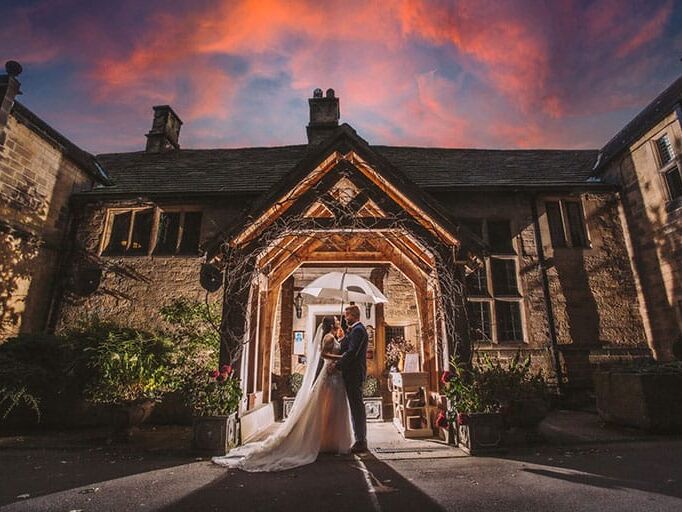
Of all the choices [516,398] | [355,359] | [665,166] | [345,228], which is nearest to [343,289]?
[345,228]

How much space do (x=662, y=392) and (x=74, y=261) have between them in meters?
14.0

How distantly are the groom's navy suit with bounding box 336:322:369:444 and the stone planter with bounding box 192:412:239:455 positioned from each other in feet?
6.31

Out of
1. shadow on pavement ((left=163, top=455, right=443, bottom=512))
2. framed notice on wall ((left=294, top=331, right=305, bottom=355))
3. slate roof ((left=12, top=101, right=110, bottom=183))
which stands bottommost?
shadow on pavement ((left=163, top=455, right=443, bottom=512))

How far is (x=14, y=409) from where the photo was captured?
22.0ft

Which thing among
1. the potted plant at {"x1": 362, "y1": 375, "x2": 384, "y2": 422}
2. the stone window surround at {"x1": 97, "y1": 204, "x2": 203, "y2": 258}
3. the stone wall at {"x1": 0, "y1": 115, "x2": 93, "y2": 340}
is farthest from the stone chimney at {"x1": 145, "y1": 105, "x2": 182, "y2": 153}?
the potted plant at {"x1": 362, "y1": 375, "x2": 384, "y2": 422}

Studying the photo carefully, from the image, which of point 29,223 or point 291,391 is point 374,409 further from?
point 29,223

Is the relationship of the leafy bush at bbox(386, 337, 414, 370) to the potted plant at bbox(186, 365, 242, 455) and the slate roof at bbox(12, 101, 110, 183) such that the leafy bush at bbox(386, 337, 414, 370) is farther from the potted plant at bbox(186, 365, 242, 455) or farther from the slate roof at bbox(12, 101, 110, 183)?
the slate roof at bbox(12, 101, 110, 183)

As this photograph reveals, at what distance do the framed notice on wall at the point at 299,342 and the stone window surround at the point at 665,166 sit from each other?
10338 mm

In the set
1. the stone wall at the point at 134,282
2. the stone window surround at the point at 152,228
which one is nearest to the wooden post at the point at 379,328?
the stone wall at the point at 134,282

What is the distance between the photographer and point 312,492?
3.51 meters

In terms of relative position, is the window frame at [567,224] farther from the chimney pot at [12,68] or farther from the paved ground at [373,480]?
the chimney pot at [12,68]

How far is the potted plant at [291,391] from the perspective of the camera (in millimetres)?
8859

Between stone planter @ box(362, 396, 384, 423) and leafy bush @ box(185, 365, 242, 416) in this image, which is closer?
leafy bush @ box(185, 365, 242, 416)

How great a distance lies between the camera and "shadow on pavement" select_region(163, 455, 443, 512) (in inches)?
124
